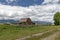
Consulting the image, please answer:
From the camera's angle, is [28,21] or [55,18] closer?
[55,18]

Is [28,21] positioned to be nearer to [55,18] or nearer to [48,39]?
[55,18]

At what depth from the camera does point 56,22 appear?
158 metres

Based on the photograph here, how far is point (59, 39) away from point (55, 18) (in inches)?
4557

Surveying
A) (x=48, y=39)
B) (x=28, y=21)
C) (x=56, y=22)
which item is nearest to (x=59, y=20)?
(x=56, y=22)

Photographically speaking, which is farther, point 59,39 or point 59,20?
point 59,20

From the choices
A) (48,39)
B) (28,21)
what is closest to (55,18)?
(28,21)

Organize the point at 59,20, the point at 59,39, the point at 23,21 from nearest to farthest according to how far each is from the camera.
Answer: the point at 59,39 < the point at 59,20 < the point at 23,21

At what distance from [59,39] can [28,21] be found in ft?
414

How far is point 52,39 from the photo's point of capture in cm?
4588

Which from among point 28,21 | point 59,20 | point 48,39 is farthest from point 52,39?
point 28,21

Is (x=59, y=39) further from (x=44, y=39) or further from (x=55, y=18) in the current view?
(x=55, y=18)

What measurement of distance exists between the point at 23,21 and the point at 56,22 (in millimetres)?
27657

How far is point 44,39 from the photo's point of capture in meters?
45.9

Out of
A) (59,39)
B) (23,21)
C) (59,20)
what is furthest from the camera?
(23,21)
